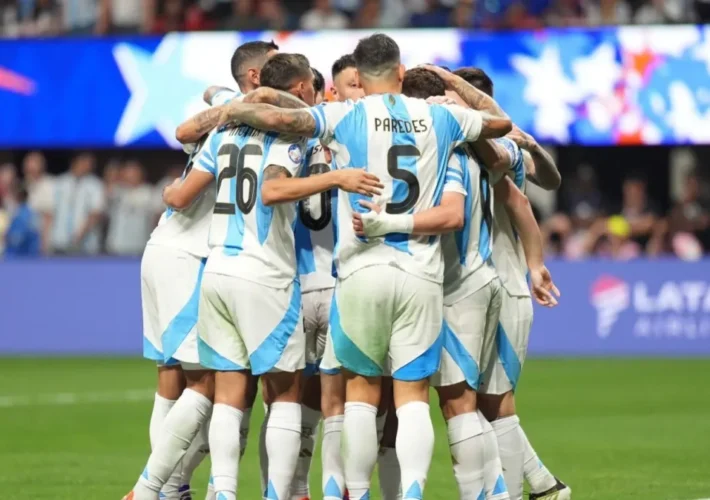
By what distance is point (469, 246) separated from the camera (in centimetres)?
704

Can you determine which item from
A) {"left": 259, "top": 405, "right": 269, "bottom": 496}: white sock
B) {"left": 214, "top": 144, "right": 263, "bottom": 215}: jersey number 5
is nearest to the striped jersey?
{"left": 214, "top": 144, "right": 263, "bottom": 215}: jersey number 5

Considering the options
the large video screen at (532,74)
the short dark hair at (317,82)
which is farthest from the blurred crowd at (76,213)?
the short dark hair at (317,82)

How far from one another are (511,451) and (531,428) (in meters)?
4.52

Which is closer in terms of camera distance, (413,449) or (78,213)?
(413,449)

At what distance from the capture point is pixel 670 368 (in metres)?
Answer: 16.5

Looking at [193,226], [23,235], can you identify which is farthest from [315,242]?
[23,235]

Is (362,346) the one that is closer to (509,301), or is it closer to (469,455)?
(469,455)

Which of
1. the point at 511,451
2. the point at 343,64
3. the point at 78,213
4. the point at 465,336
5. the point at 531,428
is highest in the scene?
the point at 343,64

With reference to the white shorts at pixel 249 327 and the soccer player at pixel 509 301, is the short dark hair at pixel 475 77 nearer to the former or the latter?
the soccer player at pixel 509 301

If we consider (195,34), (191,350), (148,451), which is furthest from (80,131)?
(191,350)

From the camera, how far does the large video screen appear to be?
18859 mm

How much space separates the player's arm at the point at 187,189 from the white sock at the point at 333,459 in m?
1.34

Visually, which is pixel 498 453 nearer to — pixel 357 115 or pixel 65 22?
pixel 357 115

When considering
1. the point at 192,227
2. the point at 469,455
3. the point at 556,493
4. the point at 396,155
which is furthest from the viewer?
the point at 556,493
